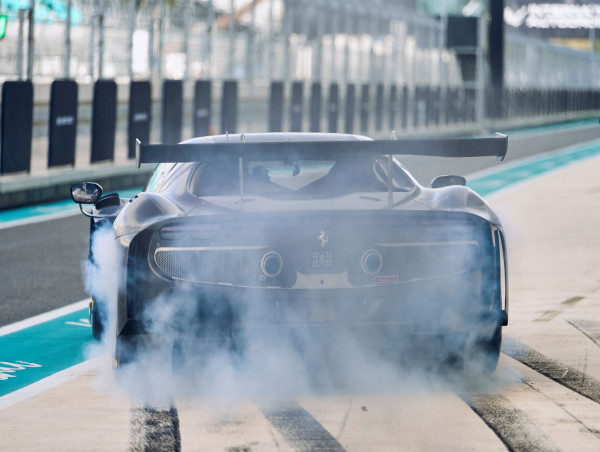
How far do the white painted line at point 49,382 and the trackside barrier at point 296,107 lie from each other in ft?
79.2

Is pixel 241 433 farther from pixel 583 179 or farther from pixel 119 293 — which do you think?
pixel 583 179

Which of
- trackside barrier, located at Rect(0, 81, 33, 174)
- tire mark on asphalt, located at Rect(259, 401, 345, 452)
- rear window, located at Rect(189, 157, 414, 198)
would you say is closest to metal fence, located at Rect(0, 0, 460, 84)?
trackside barrier, located at Rect(0, 81, 33, 174)

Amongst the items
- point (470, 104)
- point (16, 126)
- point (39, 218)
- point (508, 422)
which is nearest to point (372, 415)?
point (508, 422)

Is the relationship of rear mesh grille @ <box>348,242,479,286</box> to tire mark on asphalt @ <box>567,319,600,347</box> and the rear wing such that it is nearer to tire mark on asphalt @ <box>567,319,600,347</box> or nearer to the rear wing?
the rear wing

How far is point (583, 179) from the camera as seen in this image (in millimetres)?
23531

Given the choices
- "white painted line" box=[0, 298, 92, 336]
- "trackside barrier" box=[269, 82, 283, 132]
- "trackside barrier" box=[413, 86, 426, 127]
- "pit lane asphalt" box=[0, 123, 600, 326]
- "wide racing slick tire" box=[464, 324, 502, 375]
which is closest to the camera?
"wide racing slick tire" box=[464, 324, 502, 375]

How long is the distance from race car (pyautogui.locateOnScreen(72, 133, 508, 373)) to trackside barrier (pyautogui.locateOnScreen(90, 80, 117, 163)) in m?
14.4

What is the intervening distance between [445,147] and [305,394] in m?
1.30

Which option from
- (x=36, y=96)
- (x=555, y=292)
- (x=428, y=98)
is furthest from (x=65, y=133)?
(x=428, y=98)

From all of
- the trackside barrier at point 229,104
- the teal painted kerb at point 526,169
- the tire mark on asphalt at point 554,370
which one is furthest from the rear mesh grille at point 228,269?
the trackside barrier at point 229,104

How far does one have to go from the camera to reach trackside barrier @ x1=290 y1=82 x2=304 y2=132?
103 ft

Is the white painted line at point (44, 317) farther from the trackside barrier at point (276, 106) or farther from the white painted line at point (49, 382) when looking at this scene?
the trackside barrier at point (276, 106)

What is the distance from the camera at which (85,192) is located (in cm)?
755

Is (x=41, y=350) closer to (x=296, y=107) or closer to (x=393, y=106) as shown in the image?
(x=296, y=107)
